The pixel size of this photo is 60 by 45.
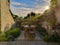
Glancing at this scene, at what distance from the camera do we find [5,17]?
3828 millimetres

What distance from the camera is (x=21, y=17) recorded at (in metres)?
3.87

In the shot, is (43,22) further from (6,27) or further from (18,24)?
(6,27)

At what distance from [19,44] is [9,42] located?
0.62 ft

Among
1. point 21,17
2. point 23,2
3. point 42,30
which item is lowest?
point 42,30

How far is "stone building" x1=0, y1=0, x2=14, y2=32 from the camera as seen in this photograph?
3809 millimetres

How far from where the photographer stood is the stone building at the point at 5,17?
381 centimetres

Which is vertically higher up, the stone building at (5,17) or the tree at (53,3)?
the tree at (53,3)

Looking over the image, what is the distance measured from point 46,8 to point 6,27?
33.2 inches

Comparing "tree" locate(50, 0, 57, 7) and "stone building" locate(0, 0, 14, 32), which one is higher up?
"tree" locate(50, 0, 57, 7)

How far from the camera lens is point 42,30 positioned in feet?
12.6

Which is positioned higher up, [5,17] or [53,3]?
[53,3]

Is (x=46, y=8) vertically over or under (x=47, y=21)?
over

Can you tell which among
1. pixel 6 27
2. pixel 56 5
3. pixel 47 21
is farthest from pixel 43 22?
pixel 6 27

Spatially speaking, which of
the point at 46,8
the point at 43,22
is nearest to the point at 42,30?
the point at 43,22
